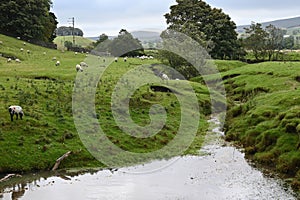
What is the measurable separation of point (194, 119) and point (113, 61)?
2774 cm

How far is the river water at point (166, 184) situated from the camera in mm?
23172

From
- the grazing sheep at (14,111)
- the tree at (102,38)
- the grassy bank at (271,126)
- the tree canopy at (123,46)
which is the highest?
the tree at (102,38)

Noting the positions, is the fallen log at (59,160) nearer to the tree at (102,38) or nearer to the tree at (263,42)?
the tree at (263,42)

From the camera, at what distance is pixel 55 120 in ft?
109

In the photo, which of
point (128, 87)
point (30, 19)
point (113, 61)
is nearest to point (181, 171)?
point (128, 87)

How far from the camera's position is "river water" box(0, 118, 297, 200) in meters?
23.2

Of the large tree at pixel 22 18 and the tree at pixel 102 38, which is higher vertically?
the large tree at pixel 22 18

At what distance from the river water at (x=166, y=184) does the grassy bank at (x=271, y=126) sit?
202cm

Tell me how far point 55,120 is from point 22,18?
2273 inches

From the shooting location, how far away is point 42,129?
1232 inches

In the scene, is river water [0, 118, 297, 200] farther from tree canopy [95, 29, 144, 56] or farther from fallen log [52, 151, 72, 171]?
tree canopy [95, 29, 144, 56]

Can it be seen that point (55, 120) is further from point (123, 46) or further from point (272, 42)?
point (272, 42)

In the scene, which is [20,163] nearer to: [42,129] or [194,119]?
[42,129]

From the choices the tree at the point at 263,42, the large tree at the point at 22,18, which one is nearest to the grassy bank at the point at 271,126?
the tree at the point at 263,42
